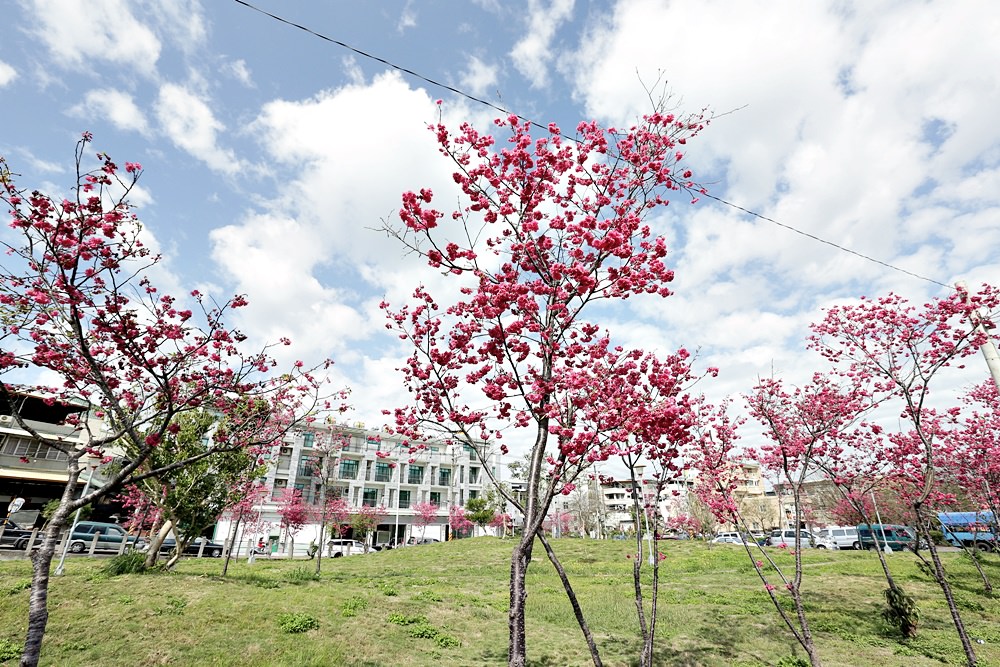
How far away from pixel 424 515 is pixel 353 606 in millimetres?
46225

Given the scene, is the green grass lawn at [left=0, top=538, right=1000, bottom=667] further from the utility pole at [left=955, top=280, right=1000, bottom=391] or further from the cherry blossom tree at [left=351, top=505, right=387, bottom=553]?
the cherry blossom tree at [left=351, top=505, right=387, bottom=553]

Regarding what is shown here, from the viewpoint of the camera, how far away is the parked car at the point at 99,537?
993 inches

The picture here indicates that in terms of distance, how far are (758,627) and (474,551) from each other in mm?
21438

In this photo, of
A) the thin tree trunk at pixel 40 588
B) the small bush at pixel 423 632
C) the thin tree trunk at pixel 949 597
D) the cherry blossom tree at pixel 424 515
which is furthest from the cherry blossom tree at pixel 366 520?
the thin tree trunk at pixel 949 597

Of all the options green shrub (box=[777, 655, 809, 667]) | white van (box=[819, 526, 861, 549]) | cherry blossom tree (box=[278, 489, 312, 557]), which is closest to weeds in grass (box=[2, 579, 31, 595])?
green shrub (box=[777, 655, 809, 667])

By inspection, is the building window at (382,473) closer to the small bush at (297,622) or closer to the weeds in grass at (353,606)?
the weeds in grass at (353,606)

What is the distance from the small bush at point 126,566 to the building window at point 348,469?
137ft

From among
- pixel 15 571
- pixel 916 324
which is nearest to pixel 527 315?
pixel 916 324

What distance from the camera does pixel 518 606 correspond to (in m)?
5.16

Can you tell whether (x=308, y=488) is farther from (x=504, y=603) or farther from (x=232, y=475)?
(x=504, y=603)

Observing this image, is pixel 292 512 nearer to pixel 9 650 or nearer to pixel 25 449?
pixel 25 449

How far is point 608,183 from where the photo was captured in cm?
682

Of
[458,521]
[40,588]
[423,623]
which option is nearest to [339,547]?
[458,521]

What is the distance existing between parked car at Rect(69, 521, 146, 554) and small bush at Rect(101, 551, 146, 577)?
14617 millimetres
